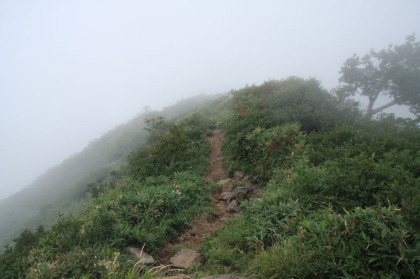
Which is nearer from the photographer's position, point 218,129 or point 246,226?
point 246,226

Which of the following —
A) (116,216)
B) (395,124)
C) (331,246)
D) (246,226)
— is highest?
(116,216)

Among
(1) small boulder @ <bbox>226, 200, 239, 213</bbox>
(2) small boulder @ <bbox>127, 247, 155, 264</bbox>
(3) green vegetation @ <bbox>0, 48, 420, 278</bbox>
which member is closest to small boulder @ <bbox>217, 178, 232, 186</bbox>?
(3) green vegetation @ <bbox>0, 48, 420, 278</bbox>

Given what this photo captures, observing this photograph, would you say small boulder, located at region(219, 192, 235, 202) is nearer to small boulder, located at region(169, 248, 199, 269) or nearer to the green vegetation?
the green vegetation

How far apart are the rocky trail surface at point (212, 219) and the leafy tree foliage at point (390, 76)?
46.1 feet

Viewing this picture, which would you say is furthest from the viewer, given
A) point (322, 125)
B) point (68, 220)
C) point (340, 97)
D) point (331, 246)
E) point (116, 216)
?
point (340, 97)

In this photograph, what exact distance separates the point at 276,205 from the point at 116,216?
3262 mm

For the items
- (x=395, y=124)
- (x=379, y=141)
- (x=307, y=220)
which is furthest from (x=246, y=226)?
(x=395, y=124)

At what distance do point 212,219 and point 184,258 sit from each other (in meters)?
1.43

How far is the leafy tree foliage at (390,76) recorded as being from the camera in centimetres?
1702

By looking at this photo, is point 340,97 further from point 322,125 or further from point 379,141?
point 379,141

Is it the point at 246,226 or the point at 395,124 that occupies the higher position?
the point at 246,226

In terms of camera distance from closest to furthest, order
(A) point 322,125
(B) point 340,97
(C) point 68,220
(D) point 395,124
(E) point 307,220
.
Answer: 1. (E) point 307,220
2. (C) point 68,220
3. (D) point 395,124
4. (A) point 322,125
5. (B) point 340,97

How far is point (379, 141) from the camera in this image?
223 inches

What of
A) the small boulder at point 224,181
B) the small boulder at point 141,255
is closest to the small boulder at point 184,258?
the small boulder at point 141,255
